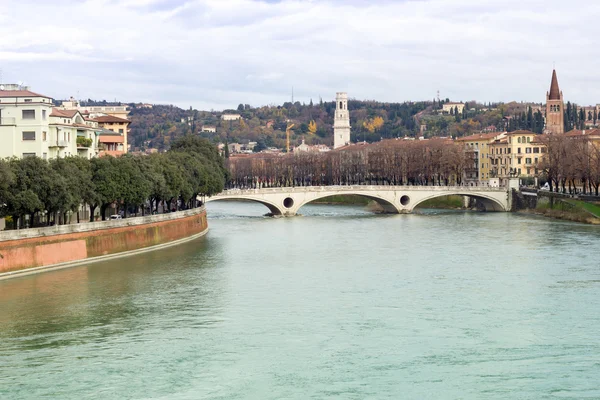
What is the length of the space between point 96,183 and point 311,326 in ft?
64.2

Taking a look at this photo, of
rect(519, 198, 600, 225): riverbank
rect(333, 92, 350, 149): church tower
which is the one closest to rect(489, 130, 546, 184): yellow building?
rect(519, 198, 600, 225): riverbank

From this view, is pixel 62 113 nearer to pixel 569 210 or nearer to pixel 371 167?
pixel 569 210

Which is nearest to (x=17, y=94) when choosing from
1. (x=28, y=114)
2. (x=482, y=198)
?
(x=28, y=114)

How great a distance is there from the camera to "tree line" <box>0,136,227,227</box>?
36.0 m

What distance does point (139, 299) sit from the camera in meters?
30.0

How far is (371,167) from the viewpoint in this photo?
94.9m

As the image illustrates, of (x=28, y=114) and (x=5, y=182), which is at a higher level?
(x=28, y=114)

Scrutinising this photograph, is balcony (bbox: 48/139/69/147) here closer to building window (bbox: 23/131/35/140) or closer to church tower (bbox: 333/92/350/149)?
building window (bbox: 23/131/35/140)

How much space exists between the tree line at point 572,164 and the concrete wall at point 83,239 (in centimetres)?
2977

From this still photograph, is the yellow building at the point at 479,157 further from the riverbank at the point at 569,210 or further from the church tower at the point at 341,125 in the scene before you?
the church tower at the point at 341,125

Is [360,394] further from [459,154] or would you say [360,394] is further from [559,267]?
[459,154]

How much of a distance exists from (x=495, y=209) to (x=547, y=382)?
55162 mm

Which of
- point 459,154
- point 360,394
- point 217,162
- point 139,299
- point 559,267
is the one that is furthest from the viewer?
point 459,154

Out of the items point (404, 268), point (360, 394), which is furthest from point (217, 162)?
point (360, 394)
